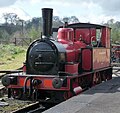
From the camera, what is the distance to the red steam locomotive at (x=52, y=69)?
1007 cm

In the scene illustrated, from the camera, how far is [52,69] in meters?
10.5

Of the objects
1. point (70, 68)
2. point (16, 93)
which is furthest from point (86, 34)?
point (16, 93)

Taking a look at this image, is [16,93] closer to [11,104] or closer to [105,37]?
[11,104]

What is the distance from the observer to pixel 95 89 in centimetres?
1014

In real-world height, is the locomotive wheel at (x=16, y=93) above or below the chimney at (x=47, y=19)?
below

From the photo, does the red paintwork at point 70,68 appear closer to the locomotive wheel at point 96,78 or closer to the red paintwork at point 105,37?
the locomotive wheel at point 96,78

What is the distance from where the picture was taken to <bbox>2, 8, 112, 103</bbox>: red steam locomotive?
33.0 ft

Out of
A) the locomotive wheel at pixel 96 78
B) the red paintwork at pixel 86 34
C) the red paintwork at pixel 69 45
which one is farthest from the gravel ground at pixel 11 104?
the red paintwork at pixel 86 34

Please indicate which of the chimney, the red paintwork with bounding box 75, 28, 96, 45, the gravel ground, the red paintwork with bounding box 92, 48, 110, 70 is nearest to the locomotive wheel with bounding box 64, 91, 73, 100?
the gravel ground

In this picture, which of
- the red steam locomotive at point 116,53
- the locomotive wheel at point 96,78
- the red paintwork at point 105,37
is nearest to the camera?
the locomotive wheel at point 96,78

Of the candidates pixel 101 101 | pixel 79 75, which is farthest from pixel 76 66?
pixel 101 101

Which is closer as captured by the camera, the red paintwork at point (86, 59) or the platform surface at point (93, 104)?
the platform surface at point (93, 104)

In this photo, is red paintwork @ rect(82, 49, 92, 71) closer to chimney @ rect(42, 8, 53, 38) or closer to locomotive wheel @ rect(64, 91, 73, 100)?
chimney @ rect(42, 8, 53, 38)

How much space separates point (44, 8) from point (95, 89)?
121 inches
